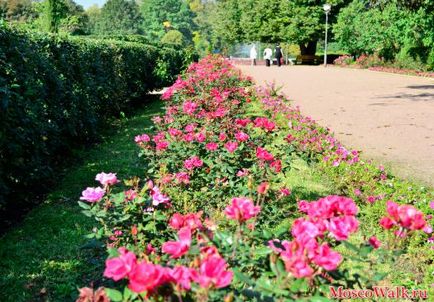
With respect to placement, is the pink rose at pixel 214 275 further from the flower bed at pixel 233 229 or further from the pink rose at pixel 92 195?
the pink rose at pixel 92 195

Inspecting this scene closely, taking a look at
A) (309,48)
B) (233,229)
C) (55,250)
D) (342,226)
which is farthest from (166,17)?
(342,226)

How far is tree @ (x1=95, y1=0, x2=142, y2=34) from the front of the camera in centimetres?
10069

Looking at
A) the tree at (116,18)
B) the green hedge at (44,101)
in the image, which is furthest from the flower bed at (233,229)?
the tree at (116,18)

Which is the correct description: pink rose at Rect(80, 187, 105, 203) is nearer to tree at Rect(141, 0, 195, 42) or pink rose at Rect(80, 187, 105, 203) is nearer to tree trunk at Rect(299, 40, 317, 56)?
tree trunk at Rect(299, 40, 317, 56)

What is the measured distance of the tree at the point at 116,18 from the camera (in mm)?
100688

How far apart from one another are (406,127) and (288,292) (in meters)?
8.18

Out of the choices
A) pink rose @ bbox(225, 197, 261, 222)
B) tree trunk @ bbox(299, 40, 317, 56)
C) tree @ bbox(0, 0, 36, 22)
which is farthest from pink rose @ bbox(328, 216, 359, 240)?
tree @ bbox(0, 0, 36, 22)

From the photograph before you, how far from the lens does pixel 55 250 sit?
3869 millimetres

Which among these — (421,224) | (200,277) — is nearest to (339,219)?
(421,224)

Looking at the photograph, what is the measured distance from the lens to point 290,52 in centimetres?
5744

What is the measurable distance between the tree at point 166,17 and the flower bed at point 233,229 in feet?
338

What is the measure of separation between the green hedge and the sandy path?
4315 mm

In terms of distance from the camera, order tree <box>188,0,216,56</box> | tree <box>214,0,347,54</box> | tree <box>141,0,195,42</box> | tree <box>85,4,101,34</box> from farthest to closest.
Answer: tree <box>141,0,195,42</box>
tree <box>85,4,101,34</box>
tree <box>188,0,216,56</box>
tree <box>214,0,347,54</box>

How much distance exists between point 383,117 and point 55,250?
827 centimetres
